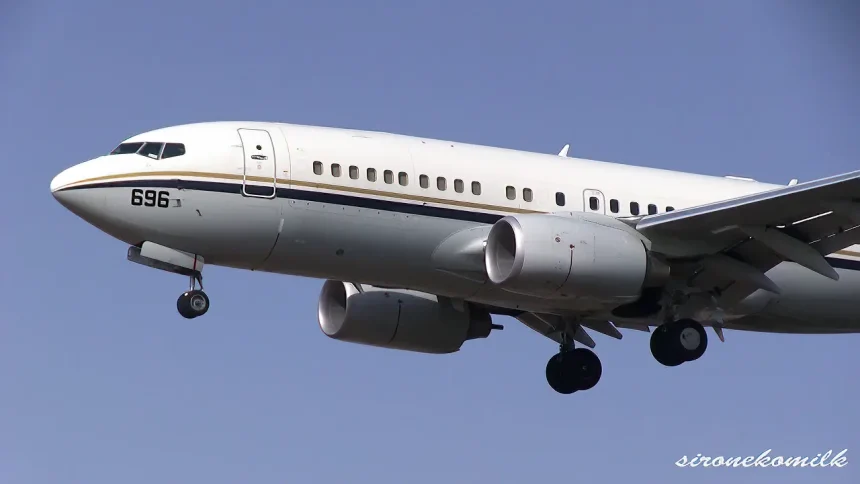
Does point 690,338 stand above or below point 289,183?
below

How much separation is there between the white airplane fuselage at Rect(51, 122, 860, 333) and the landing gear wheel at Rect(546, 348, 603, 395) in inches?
129

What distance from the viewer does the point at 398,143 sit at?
36.4 meters

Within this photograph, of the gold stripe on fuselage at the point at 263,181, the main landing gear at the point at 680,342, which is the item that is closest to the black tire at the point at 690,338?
the main landing gear at the point at 680,342

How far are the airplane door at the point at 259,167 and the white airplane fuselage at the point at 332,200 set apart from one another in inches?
0.8

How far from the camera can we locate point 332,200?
35.1 metres

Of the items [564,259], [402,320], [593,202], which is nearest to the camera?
[564,259]

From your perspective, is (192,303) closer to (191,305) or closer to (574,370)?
(191,305)

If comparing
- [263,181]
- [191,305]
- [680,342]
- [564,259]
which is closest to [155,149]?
[263,181]

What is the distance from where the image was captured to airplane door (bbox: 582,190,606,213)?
37.5m

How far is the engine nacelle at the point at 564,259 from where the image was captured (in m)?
34.3

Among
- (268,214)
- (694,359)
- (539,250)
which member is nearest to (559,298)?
(539,250)

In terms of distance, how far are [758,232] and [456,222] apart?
6.65m

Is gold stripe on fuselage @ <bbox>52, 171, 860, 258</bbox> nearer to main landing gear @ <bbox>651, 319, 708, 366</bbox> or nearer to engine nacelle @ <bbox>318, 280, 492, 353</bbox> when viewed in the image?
engine nacelle @ <bbox>318, 280, 492, 353</bbox>

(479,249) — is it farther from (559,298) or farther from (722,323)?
(722,323)
